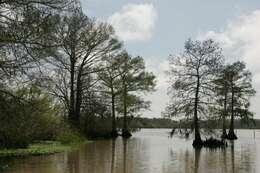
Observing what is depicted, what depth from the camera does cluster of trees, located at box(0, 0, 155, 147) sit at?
15086 mm

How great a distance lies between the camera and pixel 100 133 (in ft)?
179

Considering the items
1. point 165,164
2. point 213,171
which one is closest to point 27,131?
point 165,164

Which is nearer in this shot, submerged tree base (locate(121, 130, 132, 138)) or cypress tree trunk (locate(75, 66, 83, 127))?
cypress tree trunk (locate(75, 66, 83, 127))

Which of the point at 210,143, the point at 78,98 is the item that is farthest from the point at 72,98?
the point at 210,143

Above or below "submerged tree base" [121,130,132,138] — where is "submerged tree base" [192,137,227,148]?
below

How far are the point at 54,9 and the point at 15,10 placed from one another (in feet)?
5.41

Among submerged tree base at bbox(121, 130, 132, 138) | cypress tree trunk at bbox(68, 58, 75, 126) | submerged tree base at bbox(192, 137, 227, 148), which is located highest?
cypress tree trunk at bbox(68, 58, 75, 126)

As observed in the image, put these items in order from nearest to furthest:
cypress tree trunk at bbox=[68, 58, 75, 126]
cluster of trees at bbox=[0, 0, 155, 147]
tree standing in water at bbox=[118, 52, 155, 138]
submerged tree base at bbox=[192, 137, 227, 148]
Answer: cluster of trees at bbox=[0, 0, 155, 147], submerged tree base at bbox=[192, 137, 227, 148], cypress tree trunk at bbox=[68, 58, 75, 126], tree standing in water at bbox=[118, 52, 155, 138]

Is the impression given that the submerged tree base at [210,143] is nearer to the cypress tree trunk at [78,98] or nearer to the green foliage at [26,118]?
the green foliage at [26,118]

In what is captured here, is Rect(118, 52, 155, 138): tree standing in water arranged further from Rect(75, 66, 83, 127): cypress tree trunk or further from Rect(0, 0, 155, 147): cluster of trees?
Rect(75, 66, 83, 127): cypress tree trunk

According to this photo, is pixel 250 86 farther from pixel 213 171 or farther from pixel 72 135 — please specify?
pixel 213 171

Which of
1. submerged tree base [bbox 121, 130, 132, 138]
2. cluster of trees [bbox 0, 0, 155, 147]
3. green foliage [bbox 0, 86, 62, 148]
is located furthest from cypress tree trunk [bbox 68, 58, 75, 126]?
submerged tree base [bbox 121, 130, 132, 138]

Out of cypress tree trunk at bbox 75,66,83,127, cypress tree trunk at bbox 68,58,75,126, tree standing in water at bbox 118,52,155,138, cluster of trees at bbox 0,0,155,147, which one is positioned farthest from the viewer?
tree standing in water at bbox 118,52,155,138

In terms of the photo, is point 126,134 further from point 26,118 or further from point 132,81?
point 26,118
